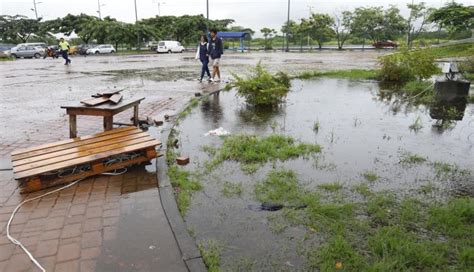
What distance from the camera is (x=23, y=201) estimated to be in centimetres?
382

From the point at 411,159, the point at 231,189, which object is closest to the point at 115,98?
the point at 231,189

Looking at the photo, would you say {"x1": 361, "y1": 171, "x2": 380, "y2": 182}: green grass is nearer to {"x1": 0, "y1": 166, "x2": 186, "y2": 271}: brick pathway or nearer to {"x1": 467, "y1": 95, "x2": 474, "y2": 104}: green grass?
{"x1": 0, "y1": 166, "x2": 186, "y2": 271}: brick pathway

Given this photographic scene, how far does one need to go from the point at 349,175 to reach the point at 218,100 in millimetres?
5661

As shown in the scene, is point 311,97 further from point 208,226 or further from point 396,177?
point 208,226

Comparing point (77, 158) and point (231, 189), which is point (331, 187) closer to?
point (231, 189)

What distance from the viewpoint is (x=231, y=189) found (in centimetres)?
405

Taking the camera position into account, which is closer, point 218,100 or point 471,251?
point 471,251

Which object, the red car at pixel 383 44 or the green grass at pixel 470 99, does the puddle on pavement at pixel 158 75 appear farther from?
the red car at pixel 383 44

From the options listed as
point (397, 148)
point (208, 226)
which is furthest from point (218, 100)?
point (208, 226)

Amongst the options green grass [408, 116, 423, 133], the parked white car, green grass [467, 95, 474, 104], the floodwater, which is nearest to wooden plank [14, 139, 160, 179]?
the floodwater

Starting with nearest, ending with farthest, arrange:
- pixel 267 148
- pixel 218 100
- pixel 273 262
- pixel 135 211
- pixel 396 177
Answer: pixel 273 262, pixel 135 211, pixel 396 177, pixel 267 148, pixel 218 100

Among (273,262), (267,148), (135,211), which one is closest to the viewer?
(273,262)

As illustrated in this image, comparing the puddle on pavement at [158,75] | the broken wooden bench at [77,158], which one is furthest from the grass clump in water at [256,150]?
the puddle on pavement at [158,75]

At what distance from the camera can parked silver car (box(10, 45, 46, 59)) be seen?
3694 centimetres
